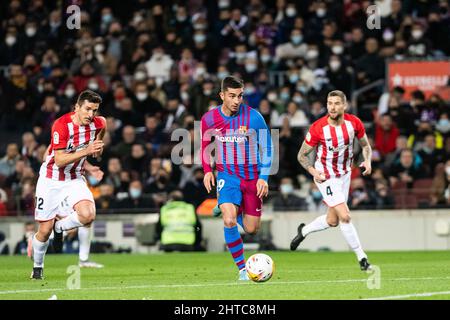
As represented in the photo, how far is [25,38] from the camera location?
2717 centimetres

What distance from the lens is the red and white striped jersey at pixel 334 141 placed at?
14.6m

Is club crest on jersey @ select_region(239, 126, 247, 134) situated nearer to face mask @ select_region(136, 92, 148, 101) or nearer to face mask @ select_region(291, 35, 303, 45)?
face mask @ select_region(136, 92, 148, 101)

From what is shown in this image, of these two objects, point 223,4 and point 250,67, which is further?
point 223,4

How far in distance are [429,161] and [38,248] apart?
9809 mm

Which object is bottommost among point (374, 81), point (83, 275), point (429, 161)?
point (83, 275)

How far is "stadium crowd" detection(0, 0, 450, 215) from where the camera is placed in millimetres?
21922

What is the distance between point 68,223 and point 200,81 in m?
10.6

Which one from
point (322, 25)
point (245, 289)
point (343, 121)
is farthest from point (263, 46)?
point (245, 289)

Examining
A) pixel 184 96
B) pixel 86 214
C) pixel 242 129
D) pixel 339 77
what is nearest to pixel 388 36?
pixel 339 77

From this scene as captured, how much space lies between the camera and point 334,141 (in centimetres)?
1468

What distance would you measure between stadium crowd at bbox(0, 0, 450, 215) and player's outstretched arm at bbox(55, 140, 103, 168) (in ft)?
28.3

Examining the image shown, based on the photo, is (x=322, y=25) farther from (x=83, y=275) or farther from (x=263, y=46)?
(x=83, y=275)
